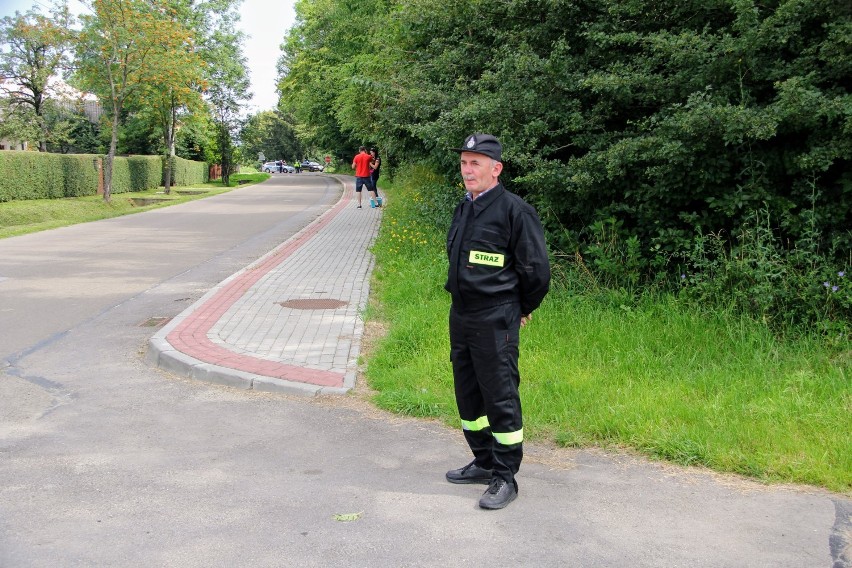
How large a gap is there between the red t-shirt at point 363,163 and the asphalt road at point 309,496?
16.9 m

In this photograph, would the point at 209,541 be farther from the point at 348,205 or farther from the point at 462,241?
the point at 348,205

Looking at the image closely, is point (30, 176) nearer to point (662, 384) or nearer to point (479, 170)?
point (662, 384)

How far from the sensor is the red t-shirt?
2352 centimetres

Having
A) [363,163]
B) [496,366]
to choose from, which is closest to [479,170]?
[496,366]

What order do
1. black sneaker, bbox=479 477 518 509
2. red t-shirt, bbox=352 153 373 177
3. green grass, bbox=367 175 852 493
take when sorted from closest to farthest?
black sneaker, bbox=479 477 518 509 < green grass, bbox=367 175 852 493 < red t-shirt, bbox=352 153 373 177

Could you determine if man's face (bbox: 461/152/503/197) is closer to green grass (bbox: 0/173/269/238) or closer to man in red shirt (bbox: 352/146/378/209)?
green grass (bbox: 0/173/269/238)

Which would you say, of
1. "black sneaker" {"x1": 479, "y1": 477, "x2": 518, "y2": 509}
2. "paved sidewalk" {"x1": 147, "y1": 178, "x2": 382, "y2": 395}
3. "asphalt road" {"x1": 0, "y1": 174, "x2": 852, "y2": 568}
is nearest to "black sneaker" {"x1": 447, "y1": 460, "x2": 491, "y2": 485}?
"asphalt road" {"x1": 0, "y1": 174, "x2": 852, "y2": 568}

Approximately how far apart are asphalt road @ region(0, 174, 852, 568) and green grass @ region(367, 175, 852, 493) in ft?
0.74

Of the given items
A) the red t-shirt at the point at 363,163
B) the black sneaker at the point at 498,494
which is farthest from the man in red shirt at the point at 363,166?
the black sneaker at the point at 498,494

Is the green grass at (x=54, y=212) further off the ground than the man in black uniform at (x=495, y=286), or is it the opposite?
the man in black uniform at (x=495, y=286)

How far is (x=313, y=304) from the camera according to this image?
973 cm

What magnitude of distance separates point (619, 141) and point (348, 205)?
2093 cm

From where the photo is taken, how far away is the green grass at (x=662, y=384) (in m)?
4.86

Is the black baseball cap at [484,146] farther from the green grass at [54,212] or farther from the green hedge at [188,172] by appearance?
the green hedge at [188,172]
